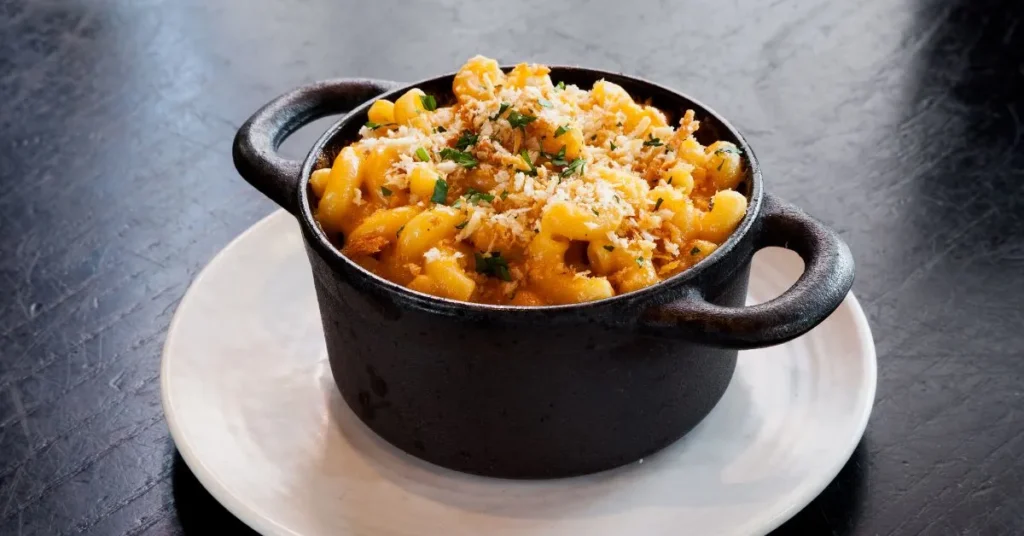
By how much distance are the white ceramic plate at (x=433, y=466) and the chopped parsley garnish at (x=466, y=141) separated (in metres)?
0.37

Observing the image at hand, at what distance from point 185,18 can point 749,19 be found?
1421 millimetres

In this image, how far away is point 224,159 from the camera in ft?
6.68

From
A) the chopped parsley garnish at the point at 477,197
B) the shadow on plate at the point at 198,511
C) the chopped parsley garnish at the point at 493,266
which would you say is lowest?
the shadow on plate at the point at 198,511

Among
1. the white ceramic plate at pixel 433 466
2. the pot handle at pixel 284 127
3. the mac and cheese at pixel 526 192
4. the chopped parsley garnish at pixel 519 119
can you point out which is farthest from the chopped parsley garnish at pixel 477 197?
the white ceramic plate at pixel 433 466

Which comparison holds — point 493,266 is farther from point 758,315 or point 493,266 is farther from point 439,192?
point 758,315

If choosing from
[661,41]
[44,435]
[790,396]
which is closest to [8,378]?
[44,435]

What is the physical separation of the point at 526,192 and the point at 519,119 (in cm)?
13

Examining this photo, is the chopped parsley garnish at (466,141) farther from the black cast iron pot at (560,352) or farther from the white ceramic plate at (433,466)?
the white ceramic plate at (433,466)

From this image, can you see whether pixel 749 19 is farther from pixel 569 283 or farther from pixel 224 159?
pixel 569 283

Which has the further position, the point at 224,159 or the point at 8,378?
the point at 224,159

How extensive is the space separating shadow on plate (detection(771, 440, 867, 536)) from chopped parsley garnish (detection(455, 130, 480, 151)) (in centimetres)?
61

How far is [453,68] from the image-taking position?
2373mm

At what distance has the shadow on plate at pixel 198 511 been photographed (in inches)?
48.6

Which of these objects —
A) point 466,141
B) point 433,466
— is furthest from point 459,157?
point 433,466
